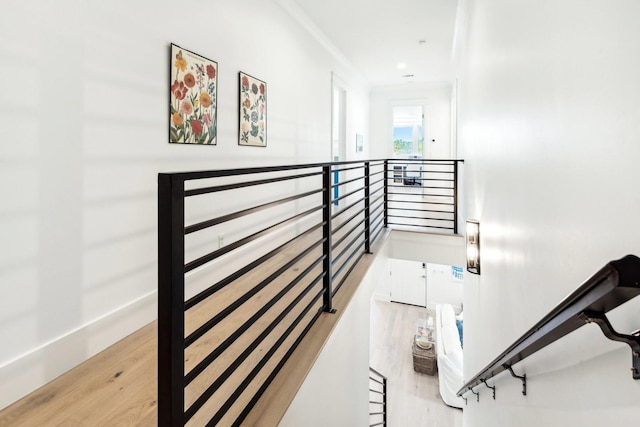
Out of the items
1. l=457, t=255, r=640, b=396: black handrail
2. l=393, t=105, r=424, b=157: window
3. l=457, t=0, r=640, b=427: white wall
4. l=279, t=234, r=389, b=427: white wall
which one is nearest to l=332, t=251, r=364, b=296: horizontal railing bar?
l=279, t=234, r=389, b=427: white wall

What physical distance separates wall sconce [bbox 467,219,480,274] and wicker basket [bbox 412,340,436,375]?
430cm

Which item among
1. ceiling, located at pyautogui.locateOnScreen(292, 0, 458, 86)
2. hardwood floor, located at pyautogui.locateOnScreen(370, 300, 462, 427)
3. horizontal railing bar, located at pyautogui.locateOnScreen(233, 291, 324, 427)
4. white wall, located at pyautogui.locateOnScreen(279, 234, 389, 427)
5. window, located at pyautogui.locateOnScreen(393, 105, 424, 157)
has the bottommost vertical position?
hardwood floor, located at pyautogui.locateOnScreen(370, 300, 462, 427)

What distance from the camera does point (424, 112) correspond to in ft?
24.6

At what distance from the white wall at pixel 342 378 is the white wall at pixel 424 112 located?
15.1 ft

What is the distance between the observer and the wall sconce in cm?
262

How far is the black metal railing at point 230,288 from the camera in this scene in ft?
3.14

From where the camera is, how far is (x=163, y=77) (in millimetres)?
2107

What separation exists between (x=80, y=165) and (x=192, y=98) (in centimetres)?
90

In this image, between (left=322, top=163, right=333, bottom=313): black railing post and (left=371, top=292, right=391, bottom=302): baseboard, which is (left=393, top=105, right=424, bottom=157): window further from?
(left=322, top=163, right=333, bottom=313): black railing post

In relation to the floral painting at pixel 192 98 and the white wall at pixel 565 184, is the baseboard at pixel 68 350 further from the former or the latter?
the white wall at pixel 565 184

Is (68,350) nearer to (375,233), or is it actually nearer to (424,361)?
(375,233)

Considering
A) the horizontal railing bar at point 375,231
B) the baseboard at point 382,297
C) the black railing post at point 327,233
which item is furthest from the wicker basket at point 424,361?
the black railing post at point 327,233

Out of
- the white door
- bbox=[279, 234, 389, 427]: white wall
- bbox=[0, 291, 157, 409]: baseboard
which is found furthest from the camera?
the white door

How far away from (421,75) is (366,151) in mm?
1838
